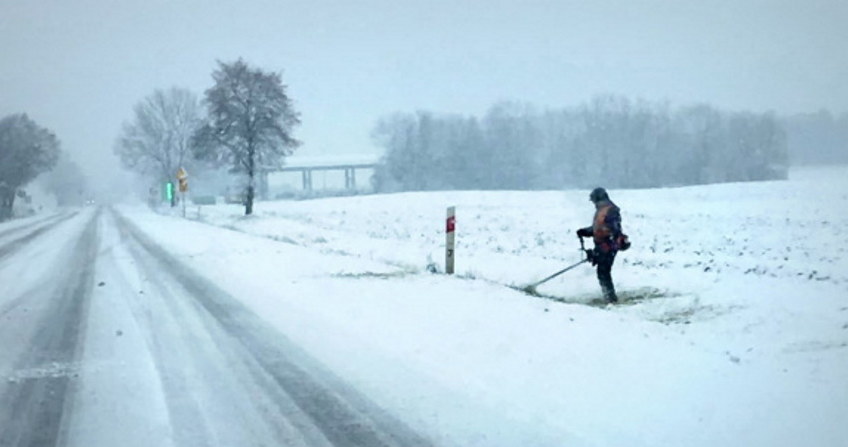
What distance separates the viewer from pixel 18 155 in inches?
2437

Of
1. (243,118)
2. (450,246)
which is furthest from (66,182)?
(450,246)

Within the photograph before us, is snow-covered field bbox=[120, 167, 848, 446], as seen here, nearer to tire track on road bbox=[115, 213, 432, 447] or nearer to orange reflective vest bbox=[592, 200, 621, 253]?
tire track on road bbox=[115, 213, 432, 447]

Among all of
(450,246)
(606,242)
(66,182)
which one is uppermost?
(66,182)

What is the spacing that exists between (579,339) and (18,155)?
6581cm

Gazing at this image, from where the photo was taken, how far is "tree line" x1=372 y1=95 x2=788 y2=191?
77812mm

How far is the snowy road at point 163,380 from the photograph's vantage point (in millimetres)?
4984

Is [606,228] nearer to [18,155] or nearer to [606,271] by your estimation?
[606,271]

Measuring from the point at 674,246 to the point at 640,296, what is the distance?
36.7 feet

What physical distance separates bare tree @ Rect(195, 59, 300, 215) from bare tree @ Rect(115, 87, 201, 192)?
25.6 m

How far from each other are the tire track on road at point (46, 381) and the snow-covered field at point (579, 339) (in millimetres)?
2284

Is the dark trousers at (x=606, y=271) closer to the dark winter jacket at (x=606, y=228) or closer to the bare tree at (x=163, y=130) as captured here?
the dark winter jacket at (x=606, y=228)

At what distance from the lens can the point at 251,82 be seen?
1825 inches

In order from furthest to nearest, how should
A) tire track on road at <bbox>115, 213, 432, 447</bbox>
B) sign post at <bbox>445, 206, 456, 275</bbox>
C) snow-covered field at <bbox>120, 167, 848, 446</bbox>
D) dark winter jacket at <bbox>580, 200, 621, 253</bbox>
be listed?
sign post at <bbox>445, 206, 456, 275</bbox>, dark winter jacket at <bbox>580, 200, 621, 253</bbox>, snow-covered field at <bbox>120, 167, 848, 446</bbox>, tire track on road at <bbox>115, 213, 432, 447</bbox>

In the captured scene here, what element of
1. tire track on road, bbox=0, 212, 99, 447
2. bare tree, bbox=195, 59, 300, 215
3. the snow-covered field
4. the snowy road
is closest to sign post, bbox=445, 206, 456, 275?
the snow-covered field
